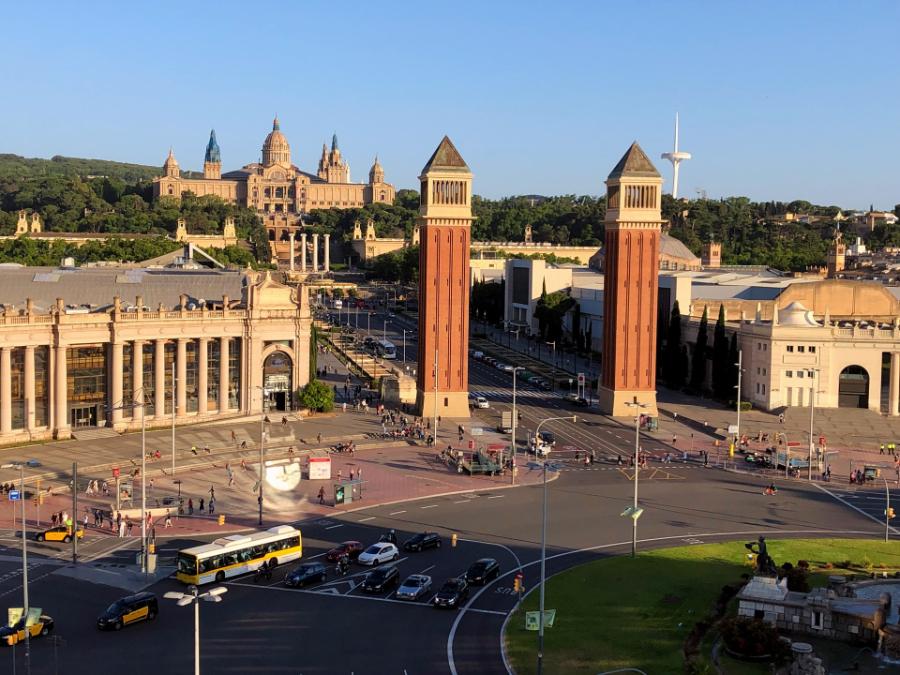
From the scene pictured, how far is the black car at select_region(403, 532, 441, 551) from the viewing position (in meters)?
60.0

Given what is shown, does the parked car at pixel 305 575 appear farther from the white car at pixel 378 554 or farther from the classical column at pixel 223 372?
the classical column at pixel 223 372

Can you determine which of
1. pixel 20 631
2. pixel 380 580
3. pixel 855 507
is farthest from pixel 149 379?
pixel 855 507

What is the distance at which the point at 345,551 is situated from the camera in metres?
57.8

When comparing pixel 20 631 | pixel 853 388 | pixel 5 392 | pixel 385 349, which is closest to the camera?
pixel 20 631

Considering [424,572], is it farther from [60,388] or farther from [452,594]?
[60,388]

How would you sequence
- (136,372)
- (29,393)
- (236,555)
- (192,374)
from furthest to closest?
(192,374)
(136,372)
(29,393)
(236,555)

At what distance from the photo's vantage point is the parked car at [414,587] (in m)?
51.6

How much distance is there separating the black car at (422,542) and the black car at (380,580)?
5449 mm

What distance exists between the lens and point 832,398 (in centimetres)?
10700

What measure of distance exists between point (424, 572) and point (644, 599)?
11117 mm

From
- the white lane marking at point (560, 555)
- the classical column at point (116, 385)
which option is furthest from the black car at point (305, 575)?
the classical column at point (116, 385)

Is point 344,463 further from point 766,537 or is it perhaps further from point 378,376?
point 378,376

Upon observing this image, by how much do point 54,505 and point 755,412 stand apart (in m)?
64.8

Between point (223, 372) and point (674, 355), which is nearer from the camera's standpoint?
point (223, 372)
